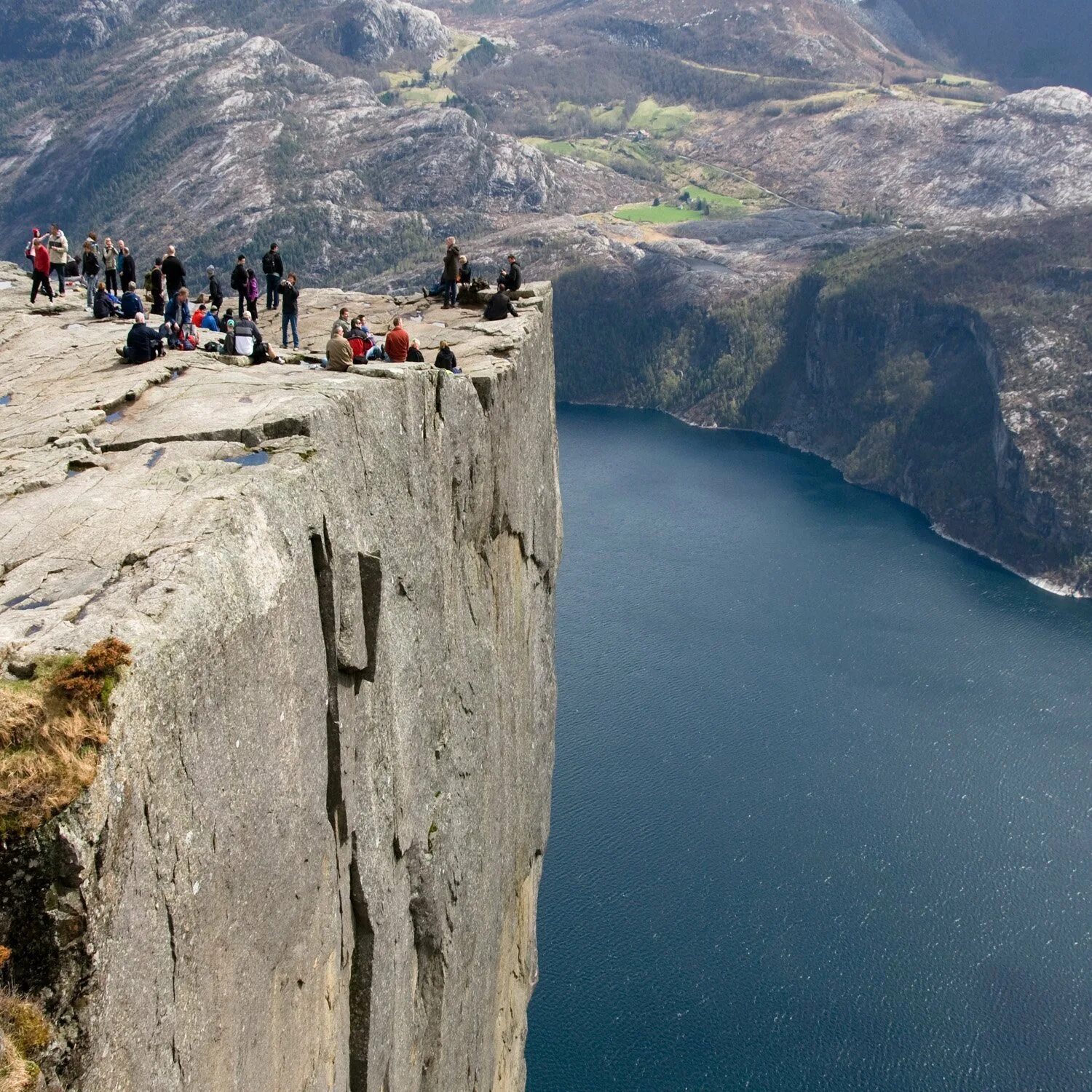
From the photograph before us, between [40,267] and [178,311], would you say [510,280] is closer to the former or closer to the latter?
[178,311]

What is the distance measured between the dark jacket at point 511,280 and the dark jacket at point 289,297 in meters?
5.23

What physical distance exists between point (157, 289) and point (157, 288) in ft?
0.17

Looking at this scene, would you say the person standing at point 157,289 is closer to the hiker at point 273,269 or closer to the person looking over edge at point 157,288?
the person looking over edge at point 157,288

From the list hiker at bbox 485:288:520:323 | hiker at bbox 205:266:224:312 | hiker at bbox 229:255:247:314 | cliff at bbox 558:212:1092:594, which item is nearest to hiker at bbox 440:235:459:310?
hiker at bbox 485:288:520:323

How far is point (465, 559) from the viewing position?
1933cm

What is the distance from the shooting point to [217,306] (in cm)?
2900

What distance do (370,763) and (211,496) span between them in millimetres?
4143

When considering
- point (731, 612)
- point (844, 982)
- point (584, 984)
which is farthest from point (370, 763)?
point (731, 612)

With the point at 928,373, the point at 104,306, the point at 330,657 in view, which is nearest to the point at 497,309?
the point at 104,306

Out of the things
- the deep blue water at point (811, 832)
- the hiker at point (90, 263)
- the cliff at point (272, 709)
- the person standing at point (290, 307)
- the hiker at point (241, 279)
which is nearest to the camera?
the cliff at point (272, 709)

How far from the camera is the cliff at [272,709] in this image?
844 cm

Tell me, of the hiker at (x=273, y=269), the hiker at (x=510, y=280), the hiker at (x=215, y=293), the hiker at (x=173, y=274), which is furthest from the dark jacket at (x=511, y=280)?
the hiker at (x=173, y=274)

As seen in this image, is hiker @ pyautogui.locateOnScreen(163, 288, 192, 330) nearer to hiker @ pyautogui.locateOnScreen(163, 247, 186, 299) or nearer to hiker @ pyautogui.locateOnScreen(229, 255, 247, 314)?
hiker @ pyautogui.locateOnScreen(163, 247, 186, 299)

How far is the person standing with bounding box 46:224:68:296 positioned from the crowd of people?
0.03 m
